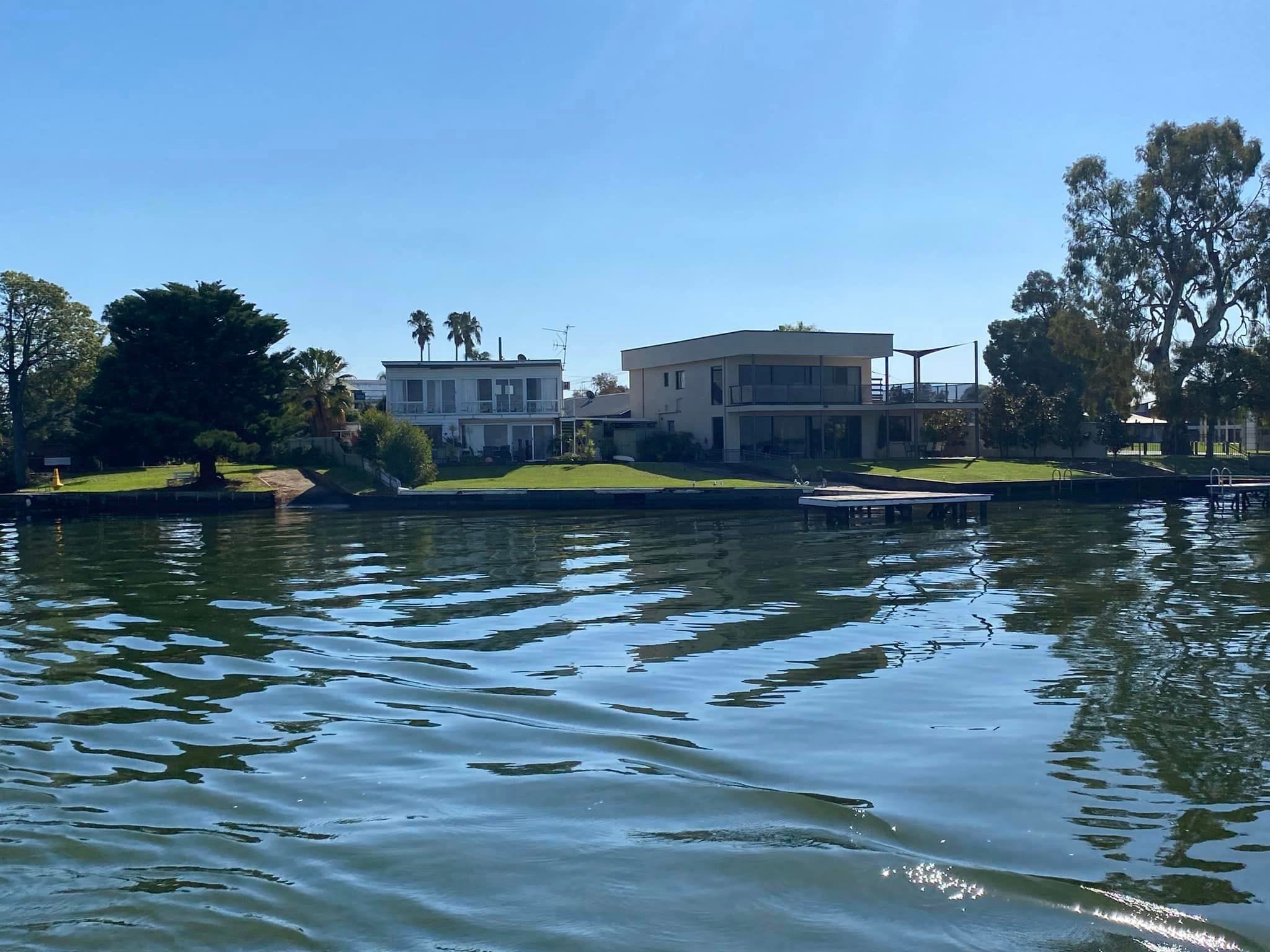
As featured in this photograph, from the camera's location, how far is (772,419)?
5966cm

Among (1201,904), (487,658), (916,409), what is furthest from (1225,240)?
(1201,904)

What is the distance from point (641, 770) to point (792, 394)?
50.3m

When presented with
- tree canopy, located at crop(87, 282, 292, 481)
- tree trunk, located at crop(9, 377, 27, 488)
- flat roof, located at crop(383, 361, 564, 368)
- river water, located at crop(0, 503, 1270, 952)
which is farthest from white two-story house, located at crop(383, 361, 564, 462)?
river water, located at crop(0, 503, 1270, 952)

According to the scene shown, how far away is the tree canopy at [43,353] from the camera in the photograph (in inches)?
2319

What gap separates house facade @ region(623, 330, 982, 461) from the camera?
58156 mm

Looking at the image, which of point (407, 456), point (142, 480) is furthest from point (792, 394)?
point (142, 480)

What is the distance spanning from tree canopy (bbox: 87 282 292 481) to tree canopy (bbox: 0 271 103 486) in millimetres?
A: 10911

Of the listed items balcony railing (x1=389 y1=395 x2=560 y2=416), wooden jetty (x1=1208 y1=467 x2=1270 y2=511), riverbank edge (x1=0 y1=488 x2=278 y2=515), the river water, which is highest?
balcony railing (x1=389 y1=395 x2=560 y2=416)

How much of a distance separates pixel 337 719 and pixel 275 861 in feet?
12.3

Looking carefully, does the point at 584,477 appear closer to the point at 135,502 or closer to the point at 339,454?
the point at 339,454

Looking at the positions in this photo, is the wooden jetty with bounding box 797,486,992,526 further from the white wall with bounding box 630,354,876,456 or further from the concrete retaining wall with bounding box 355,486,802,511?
the white wall with bounding box 630,354,876,456

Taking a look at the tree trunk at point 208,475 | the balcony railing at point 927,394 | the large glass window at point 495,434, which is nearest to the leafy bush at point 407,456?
the tree trunk at point 208,475

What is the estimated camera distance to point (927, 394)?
5938 centimetres

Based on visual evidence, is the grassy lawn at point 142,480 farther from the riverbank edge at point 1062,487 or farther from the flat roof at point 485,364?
the riverbank edge at point 1062,487
